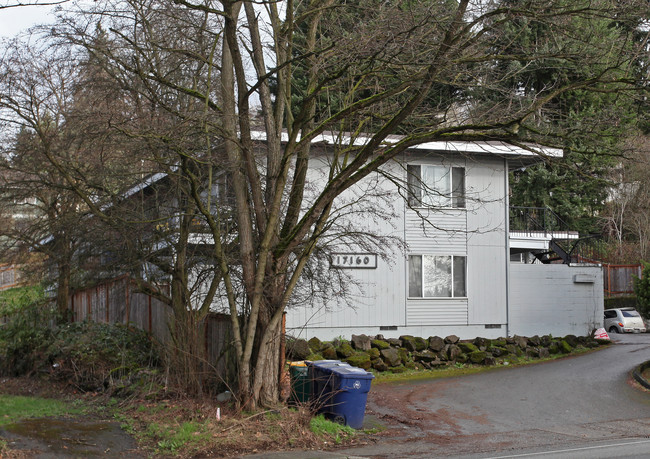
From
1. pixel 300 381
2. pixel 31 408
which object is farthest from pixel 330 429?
pixel 31 408

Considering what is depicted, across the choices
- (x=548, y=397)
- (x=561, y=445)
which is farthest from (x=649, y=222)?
(x=561, y=445)

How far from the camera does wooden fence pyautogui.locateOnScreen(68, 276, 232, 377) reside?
12773 mm

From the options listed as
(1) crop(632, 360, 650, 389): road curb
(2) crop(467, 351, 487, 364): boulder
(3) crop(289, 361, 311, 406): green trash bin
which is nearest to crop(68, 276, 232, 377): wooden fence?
(3) crop(289, 361, 311, 406): green trash bin

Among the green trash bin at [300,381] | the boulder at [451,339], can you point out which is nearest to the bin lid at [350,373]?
the green trash bin at [300,381]

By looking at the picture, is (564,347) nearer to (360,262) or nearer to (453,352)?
(453,352)

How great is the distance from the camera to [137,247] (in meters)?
14.2

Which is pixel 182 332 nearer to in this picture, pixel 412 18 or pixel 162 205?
pixel 162 205

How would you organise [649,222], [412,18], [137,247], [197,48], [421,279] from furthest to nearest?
[649,222]
[421,279]
[137,247]
[197,48]
[412,18]

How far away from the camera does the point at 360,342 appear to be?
63.8ft

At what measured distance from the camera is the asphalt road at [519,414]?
10.3 metres

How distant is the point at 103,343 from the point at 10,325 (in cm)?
702

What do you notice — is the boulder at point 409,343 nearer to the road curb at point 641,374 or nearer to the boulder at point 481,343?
the boulder at point 481,343

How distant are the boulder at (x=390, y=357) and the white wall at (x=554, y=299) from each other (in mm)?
5311

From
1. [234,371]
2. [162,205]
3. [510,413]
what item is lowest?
[510,413]
